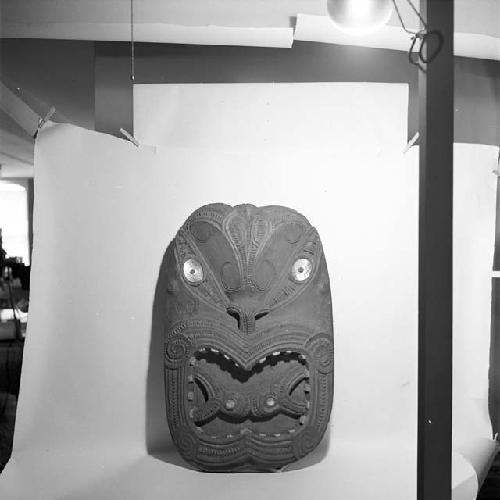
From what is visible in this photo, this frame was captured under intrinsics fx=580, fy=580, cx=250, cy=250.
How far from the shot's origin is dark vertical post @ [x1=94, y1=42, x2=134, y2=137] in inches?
62.5

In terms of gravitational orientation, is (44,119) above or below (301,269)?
above

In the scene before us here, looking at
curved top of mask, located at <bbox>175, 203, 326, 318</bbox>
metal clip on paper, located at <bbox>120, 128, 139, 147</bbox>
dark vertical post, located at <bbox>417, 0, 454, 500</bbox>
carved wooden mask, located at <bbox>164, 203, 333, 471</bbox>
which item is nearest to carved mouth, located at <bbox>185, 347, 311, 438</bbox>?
carved wooden mask, located at <bbox>164, 203, 333, 471</bbox>

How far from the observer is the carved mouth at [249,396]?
1.41 metres

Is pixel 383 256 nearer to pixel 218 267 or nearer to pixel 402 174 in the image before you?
pixel 402 174

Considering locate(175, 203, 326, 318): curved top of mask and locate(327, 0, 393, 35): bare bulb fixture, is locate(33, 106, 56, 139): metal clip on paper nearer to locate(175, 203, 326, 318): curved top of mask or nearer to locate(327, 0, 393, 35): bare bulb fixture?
locate(175, 203, 326, 318): curved top of mask

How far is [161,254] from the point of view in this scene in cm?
163

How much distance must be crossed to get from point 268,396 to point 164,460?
367 millimetres

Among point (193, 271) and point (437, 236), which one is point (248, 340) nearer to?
point (193, 271)

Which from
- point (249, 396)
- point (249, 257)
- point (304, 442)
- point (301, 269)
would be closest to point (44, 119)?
point (249, 257)

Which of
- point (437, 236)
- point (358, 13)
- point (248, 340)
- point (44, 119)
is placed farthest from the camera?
point (44, 119)

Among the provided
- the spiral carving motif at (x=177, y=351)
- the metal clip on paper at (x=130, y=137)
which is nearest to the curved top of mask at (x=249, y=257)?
the spiral carving motif at (x=177, y=351)

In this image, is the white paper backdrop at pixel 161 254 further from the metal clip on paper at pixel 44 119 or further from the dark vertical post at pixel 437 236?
the dark vertical post at pixel 437 236

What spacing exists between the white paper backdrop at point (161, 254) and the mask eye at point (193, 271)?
179 mm

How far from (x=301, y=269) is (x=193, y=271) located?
0.27m
